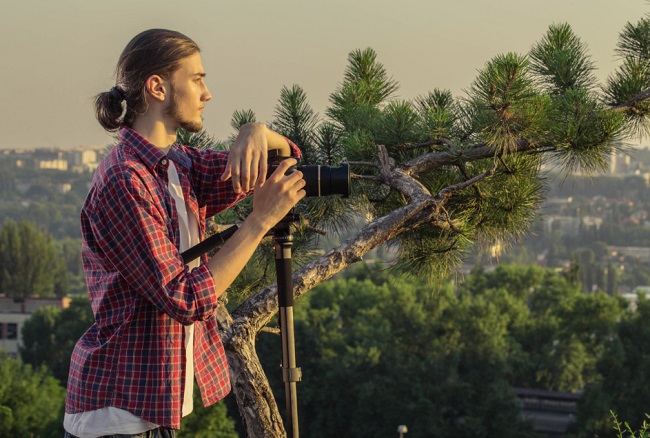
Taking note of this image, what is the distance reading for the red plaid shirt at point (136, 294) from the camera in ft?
5.29

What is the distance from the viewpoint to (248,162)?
1710mm

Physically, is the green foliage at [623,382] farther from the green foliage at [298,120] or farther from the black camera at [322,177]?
the black camera at [322,177]

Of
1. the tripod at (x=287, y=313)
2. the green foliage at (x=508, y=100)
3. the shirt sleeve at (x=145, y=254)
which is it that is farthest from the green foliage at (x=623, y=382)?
the shirt sleeve at (x=145, y=254)

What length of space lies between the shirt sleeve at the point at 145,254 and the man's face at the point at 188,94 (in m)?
0.17

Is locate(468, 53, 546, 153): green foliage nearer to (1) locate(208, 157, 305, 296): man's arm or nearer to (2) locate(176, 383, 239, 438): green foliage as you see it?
(1) locate(208, 157, 305, 296): man's arm

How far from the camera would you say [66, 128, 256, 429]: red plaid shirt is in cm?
161

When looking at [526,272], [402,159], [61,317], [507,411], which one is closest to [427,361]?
[507,411]

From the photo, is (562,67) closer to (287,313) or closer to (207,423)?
(287,313)

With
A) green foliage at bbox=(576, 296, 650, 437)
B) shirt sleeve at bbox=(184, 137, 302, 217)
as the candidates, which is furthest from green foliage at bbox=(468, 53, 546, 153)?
green foliage at bbox=(576, 296, 650, 437)

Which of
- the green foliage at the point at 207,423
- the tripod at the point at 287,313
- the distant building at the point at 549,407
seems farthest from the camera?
the distant building at the point at 549,407

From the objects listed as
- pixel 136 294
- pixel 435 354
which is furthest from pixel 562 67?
pixel 435 354

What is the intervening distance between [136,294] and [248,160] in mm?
280

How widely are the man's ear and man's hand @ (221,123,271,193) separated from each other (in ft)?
0.48

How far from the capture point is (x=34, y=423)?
74.3 feet
